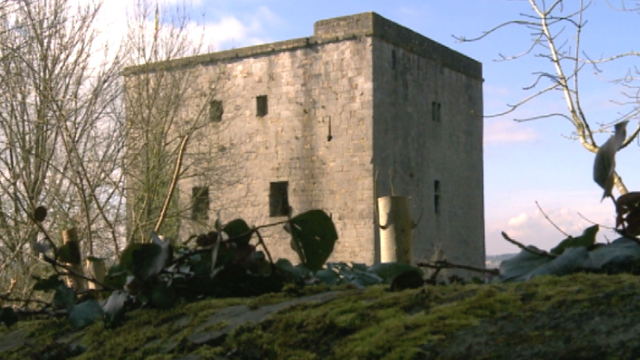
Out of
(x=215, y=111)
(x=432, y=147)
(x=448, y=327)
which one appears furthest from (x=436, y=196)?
(x=448, y=327)

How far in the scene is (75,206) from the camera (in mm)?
20656

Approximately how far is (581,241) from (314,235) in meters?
0.53

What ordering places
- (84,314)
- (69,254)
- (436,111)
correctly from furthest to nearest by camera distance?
(436,111) → (69,254) → (84,314)

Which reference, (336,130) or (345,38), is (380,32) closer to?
(345,38)

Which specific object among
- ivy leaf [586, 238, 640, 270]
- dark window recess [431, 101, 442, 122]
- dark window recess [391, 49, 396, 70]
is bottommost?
ivy leaf [586, 238, 640, 270]

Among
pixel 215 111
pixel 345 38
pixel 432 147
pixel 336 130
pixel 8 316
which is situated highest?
pixel 345 38

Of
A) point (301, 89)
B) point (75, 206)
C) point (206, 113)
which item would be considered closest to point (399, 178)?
point (301, 89)

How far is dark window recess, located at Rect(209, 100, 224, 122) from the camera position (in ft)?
93.0

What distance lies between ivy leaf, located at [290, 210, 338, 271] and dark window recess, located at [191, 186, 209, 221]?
24885 millimetres

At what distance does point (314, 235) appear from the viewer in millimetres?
1869

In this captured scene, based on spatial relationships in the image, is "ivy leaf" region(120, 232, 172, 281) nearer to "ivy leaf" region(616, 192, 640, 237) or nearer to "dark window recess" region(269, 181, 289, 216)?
"ivy leaf" region(616, 192, 640, 237)

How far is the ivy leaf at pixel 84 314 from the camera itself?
1.92 meters

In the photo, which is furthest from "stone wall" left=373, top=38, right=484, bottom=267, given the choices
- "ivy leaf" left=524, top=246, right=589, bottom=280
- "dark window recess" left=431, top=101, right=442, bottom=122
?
"ivy leaf" left=524, top=246, right=589, bottom=280

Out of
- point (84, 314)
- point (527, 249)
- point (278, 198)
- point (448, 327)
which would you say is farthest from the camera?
point (278, 198)
